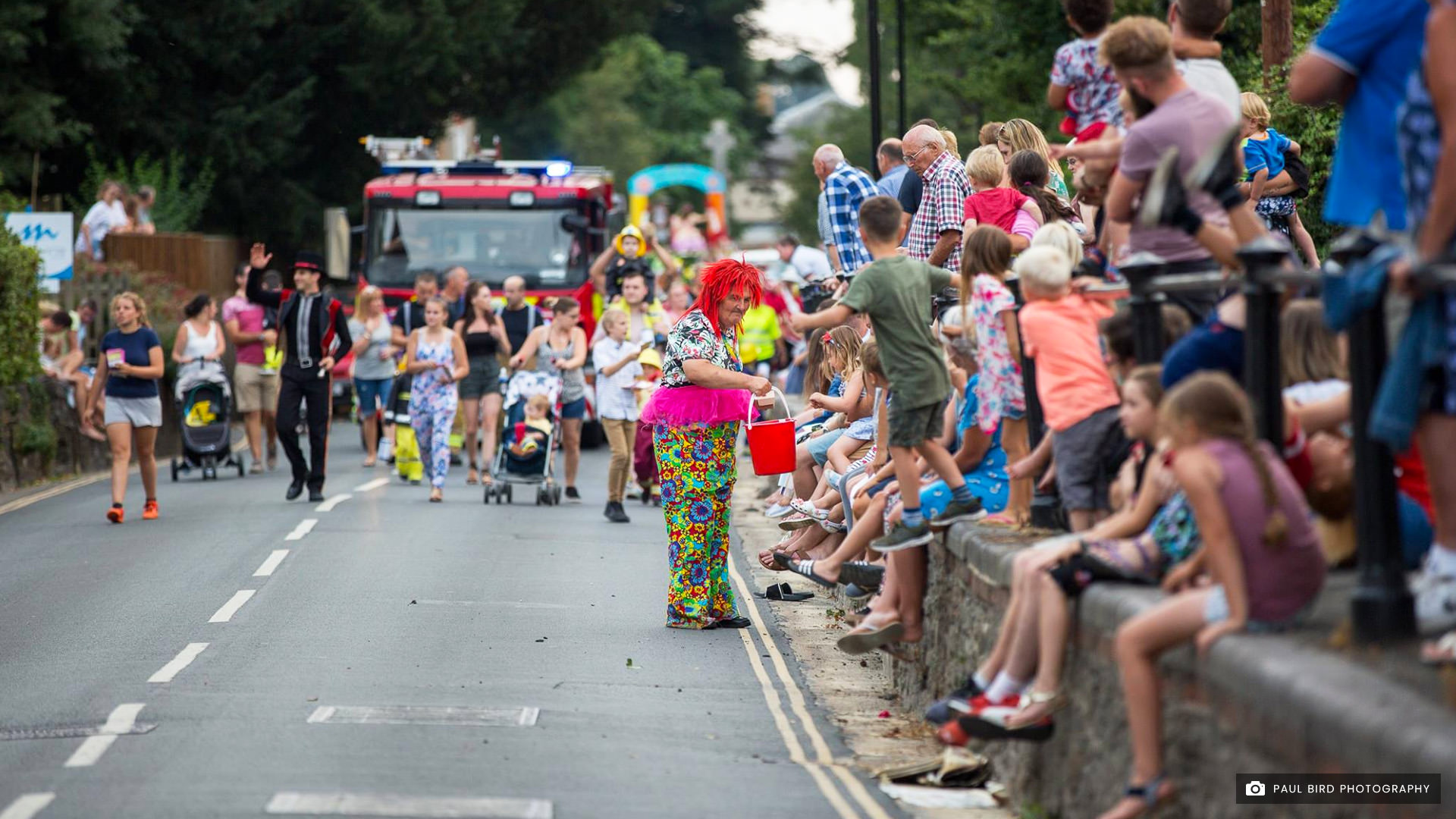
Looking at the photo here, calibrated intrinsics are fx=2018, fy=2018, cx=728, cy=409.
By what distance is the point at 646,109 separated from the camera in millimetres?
80875

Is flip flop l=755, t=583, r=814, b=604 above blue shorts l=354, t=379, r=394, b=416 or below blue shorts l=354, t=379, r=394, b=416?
below

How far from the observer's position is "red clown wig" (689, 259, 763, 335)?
11492 mm

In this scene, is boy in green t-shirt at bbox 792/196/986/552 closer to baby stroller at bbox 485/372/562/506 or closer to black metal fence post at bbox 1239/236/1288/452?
black metal fence post at bbox 1239/236/1288/452

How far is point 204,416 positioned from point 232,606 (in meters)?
9.40

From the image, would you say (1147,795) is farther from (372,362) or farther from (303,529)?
(372,362)

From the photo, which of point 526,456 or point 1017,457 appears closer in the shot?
point 1017,457

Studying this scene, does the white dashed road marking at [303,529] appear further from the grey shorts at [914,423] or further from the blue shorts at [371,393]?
the grey shorts at [914,423]

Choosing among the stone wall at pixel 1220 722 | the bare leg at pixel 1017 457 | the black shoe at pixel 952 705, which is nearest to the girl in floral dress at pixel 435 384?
the bare leg at pixel 1017 457

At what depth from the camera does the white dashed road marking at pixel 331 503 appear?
698 inches

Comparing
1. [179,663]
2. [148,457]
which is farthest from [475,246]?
[179,663]

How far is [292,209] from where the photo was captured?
125ft

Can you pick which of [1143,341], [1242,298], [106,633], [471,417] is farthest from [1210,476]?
[471,417]

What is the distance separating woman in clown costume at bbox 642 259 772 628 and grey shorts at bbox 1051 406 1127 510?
3.69 metres

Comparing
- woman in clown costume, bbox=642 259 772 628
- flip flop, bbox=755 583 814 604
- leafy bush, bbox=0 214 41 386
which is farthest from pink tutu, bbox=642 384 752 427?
leafy bush, bbox=0 214 41 386
